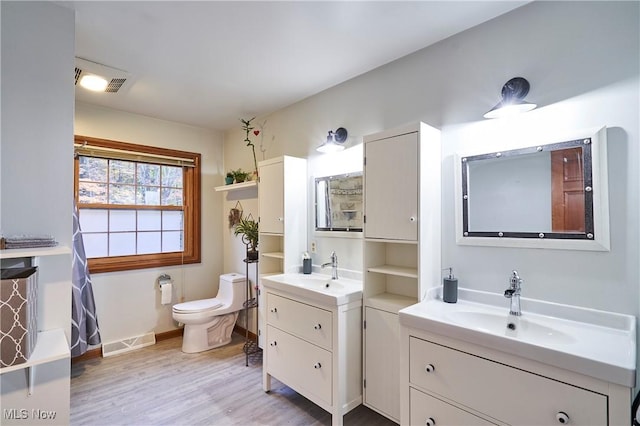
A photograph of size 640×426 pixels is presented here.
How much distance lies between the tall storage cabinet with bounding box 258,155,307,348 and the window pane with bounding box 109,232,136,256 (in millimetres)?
1571

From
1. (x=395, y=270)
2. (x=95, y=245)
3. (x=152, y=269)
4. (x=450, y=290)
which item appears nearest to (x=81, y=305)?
(x=95, y=245)

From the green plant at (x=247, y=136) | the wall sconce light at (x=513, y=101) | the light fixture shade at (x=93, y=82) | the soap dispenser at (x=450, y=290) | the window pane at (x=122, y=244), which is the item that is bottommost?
the soap dispenser at (x=450, y=290)

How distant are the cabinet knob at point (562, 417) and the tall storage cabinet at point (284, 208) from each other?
77.5 inches

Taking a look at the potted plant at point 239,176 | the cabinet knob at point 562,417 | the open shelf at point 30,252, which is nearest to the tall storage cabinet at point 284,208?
the potted plant at point 239,176

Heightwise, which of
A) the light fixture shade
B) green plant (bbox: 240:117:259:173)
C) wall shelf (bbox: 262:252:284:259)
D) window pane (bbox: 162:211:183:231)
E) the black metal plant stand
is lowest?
the black metal plant stand

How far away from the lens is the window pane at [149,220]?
346 cm

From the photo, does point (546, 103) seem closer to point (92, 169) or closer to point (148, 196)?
point (148, 196)

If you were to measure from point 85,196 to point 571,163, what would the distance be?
3971mm

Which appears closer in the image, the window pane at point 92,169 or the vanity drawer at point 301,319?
the vanity drawer at point 301,319

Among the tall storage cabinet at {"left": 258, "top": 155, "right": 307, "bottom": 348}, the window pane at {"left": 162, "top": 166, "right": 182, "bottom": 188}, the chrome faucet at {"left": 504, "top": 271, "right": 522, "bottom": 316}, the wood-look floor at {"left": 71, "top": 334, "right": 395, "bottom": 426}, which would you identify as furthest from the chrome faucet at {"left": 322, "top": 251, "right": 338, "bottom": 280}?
the window pane at {"left": 162, "top": 166, "right": 182, "bottom": 188}

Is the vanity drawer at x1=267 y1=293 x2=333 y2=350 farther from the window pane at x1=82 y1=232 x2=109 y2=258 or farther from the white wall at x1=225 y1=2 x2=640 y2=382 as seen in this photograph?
the window pane at x1=82 y1=232 x2=109 y2=258

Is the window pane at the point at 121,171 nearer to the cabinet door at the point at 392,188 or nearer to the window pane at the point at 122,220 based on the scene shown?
the window pane at the point at 122,220

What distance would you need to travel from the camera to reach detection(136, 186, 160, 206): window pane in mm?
3466

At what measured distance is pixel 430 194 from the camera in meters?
1.87
